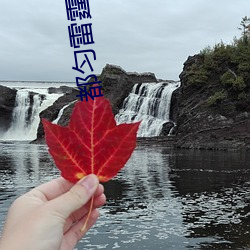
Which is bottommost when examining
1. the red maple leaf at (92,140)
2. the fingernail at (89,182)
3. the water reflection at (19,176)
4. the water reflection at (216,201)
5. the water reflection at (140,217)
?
the water reflection at (216,201)

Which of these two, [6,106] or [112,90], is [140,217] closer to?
[112,90]

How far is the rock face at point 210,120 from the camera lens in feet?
138

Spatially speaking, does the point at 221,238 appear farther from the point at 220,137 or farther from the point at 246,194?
the point at 220,137

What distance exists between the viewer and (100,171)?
6.48 feet

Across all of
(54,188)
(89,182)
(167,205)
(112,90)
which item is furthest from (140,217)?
(112,90)

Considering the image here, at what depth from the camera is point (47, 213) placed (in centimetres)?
190

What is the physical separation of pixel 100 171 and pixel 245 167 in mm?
25587

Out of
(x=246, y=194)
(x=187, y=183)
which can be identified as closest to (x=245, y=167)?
(x=187, y=183)

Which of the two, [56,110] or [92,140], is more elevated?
[56,110]

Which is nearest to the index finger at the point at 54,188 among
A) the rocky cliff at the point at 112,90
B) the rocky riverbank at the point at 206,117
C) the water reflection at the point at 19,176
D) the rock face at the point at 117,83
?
the water reflection at the point at 19,176

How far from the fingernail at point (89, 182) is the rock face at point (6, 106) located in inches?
2760

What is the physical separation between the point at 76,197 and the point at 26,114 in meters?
69.2

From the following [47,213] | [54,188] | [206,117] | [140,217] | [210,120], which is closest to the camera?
[47,213]

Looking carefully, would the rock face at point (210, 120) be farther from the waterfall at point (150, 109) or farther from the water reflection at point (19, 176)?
the water reflection at point (19, 176)
